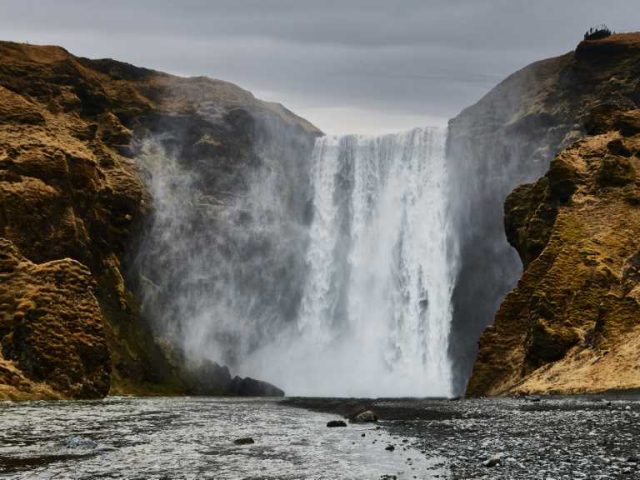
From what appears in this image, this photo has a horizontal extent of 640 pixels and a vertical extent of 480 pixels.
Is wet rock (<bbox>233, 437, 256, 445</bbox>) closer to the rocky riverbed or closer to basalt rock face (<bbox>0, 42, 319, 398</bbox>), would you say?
the rocky riverbed

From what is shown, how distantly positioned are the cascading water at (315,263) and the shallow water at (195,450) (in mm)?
52252

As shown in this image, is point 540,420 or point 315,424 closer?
point 540,420

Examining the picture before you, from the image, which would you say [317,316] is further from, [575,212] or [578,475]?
[578,475]

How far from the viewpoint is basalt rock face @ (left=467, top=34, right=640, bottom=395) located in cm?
4025

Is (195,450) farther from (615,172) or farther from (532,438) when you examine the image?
(615,172)

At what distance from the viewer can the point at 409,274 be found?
89625mm

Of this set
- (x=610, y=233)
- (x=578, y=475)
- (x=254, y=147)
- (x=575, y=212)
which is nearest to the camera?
(x=578, y=475)

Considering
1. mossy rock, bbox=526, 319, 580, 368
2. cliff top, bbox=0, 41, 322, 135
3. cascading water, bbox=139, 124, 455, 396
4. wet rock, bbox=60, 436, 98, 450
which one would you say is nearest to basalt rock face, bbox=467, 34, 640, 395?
mossy rock, bbox=526, 319, 580, 368

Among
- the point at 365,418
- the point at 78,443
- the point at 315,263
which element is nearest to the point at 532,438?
the point at 365,418

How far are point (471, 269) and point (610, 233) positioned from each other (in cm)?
3742

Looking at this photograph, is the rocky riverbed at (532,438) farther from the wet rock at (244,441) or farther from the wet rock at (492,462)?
the wet rock at (244,441)

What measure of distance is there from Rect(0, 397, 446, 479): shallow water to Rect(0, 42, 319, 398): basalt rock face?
1877 centimetres

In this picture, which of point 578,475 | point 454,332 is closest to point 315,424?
point 578,475

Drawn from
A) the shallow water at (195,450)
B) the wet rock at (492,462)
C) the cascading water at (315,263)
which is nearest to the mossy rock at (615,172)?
the shallow water at (195,450)
